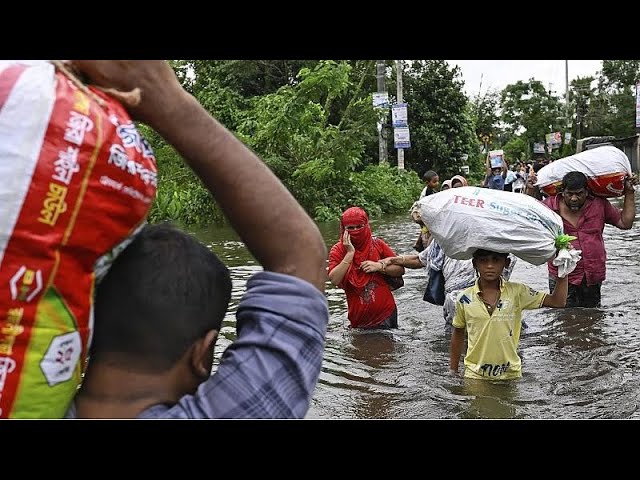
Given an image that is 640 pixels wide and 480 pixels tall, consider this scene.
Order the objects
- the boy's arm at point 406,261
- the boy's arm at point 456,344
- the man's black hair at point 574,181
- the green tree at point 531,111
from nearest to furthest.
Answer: the boy's arm at point 456,344
the boy's arm at point 406,261
the man's black hair at point 574,181
the green tree at point 531,111

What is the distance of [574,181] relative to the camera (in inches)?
267

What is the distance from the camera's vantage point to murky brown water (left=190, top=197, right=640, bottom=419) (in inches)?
190

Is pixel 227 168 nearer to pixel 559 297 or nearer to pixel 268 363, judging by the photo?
pixel 268 363

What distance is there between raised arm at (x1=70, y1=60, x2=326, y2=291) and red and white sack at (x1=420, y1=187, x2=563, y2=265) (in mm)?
3515

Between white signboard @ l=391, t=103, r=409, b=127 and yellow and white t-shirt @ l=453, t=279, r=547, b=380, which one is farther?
white signboard @ l=391, t=103, r=409, b=127

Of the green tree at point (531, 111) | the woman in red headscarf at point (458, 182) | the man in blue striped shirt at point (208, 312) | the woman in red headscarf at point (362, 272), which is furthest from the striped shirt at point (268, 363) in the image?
the green tree at point (531, 111)

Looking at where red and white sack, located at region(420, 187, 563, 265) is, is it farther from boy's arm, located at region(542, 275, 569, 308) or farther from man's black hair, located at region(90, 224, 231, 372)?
man's black hair, located at region(90, 224, 231, 372)

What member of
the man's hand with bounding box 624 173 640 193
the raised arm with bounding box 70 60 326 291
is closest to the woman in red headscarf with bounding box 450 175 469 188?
the man's hand with bounding box 624 173 640 193

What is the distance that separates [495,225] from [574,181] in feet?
7.81

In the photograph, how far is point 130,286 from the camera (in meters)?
1.28

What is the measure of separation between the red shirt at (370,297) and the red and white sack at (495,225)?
5.04 ft

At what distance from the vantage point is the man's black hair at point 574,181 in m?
6.80

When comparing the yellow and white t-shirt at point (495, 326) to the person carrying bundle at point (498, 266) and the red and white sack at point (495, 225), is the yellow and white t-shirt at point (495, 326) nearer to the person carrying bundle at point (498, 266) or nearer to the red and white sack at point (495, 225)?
the person carrying bundle at point (498, 266)
